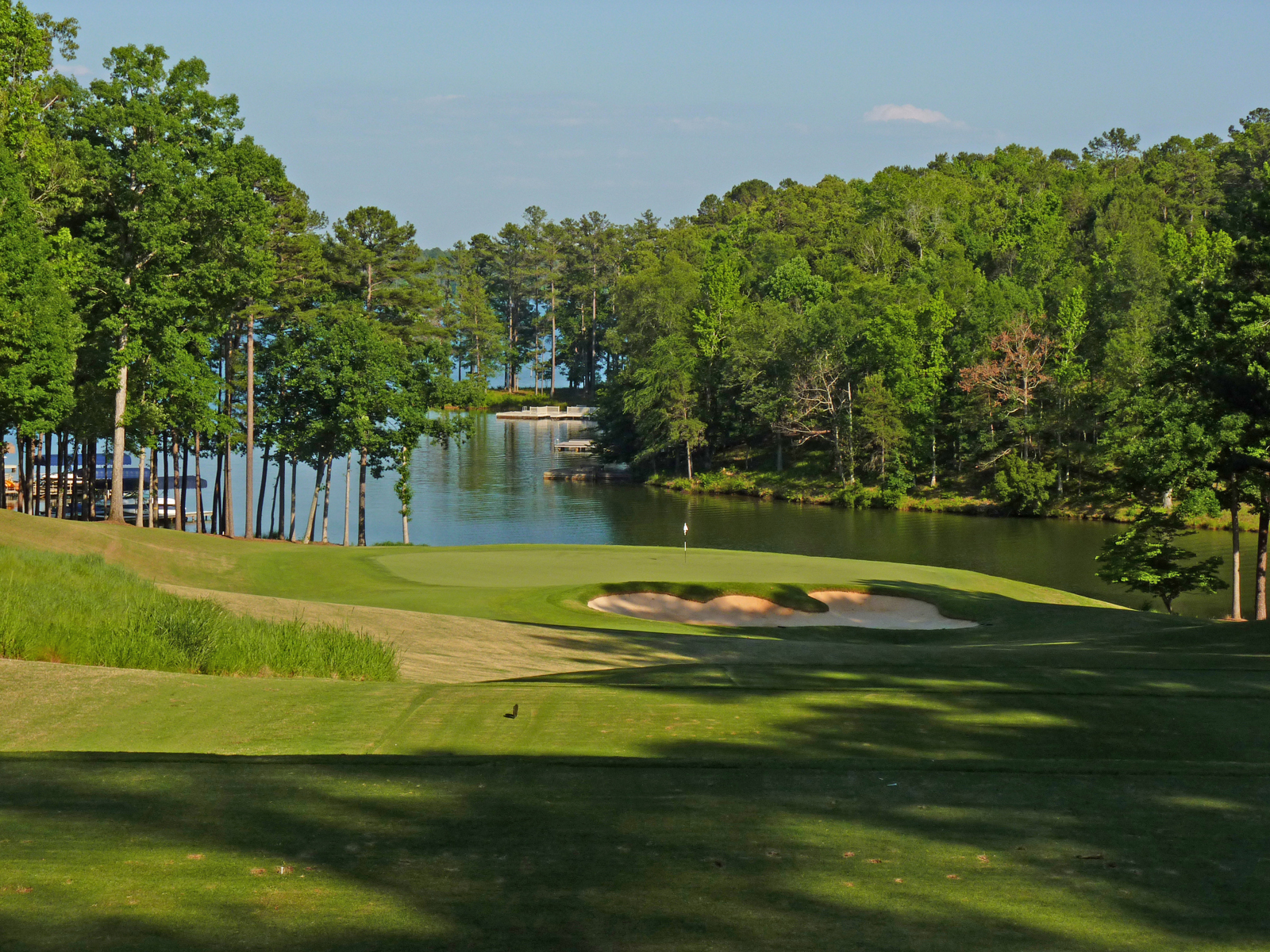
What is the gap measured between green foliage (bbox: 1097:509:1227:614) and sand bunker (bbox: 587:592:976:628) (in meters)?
11.1

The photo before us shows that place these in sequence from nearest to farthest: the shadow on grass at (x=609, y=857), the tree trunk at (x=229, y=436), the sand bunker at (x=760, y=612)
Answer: the shadow on grass at (x=609, y=857), the sand bunker at (x=760, y=612), the tree trunk at (x=229, y=436)

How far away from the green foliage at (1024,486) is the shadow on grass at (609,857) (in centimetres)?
6595

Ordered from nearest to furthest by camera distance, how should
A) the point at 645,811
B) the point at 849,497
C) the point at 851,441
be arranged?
the point at 645,811, the point at 849,497, the point at 851,441

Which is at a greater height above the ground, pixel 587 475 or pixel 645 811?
Answer: pixel 587 475

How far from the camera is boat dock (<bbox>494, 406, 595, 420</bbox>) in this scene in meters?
148

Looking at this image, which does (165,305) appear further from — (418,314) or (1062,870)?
(1062,870)

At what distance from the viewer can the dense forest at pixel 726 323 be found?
112ft

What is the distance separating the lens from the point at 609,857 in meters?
6.35

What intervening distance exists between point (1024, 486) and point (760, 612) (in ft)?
158

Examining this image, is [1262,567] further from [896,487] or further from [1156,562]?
[896,487]

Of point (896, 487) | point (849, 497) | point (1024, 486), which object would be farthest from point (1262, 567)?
point (849, 497)

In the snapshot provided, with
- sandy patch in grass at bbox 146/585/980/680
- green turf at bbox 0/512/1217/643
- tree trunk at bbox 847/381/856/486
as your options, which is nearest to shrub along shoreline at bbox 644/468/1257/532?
tree trunk at bbox 847/381/856/486

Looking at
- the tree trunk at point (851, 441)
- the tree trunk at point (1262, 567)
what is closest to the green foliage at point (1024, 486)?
the tree trunk at point (851, 441)

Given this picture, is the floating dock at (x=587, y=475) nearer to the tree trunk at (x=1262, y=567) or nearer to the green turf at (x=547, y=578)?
the green turf at (x=547, y=578)
